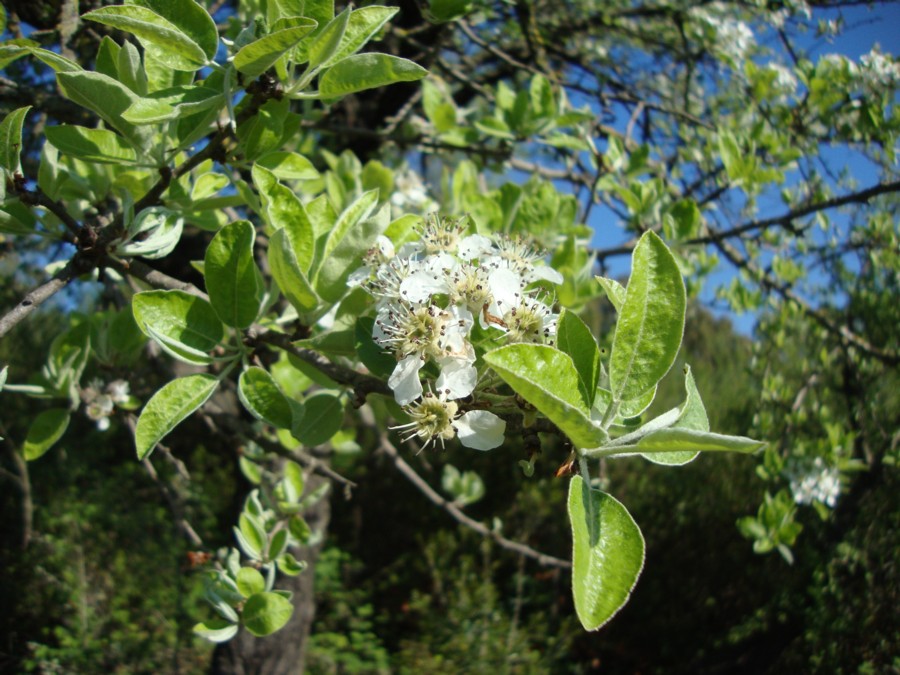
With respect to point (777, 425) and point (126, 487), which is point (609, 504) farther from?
point (126, 487)

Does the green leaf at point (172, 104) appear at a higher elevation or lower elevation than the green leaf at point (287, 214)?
higher

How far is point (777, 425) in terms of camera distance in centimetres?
283

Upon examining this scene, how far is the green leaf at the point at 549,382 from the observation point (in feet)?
1.64

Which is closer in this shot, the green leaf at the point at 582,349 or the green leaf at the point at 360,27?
the green leaf at the point at 582,349

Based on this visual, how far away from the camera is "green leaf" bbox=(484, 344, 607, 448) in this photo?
0.50 m

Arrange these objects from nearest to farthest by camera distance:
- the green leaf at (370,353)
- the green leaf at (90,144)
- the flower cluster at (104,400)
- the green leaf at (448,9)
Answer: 1. the green leaf at (370,353)
2. the green leaf at (90,144)
3. the green leaf at (448,9)
4. the flower cluster at (104,400)

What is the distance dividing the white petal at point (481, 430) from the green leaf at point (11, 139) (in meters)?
0.63

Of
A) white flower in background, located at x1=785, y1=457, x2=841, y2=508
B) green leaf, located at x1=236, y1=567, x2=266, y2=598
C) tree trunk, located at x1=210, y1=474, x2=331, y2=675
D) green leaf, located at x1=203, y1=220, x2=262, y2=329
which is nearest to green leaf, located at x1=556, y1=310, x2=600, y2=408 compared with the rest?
green leaf, located at x1=203, y1=220, x2=262, y2=329

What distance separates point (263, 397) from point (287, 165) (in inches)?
14.5

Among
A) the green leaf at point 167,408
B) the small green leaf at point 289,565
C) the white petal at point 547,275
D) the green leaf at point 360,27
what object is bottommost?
the small green leaf at point 289,565

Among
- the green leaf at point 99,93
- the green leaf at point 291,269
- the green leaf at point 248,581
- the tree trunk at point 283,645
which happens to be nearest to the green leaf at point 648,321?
the green leaf at point 291,269

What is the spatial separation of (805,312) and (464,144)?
1368 mm

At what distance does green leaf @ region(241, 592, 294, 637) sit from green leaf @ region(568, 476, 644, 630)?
70 cm

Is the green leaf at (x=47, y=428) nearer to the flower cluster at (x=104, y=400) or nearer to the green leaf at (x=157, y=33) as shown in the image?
the flower cluster at (x=104, y=400)
